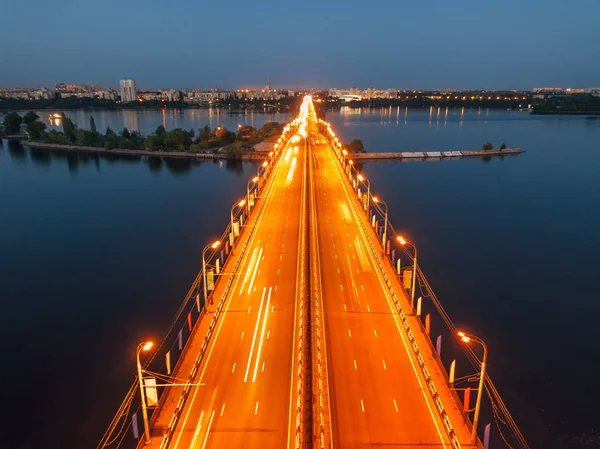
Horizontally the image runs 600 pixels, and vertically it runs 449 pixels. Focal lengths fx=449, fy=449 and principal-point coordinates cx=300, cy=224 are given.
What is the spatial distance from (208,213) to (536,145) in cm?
10647

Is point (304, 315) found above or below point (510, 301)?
above

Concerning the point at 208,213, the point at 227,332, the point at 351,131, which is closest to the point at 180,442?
the point at 227,332

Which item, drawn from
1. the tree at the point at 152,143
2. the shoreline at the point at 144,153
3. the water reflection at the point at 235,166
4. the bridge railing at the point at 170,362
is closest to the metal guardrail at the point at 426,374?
the bridge railing at the point at 170,362

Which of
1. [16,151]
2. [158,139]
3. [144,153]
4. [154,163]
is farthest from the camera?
[16,151]

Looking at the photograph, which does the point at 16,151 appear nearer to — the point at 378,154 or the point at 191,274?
the point at 378,154

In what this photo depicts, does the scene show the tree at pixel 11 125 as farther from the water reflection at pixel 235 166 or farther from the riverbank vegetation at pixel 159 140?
the water reflection at pixel 235 166

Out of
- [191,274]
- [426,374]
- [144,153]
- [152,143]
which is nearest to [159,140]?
[152,143]

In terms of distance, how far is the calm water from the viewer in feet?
84.8

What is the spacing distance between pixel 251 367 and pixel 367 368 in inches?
220

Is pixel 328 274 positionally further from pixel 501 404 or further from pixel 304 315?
pixel 501 404

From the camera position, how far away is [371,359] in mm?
22344

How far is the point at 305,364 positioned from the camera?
2123 cm

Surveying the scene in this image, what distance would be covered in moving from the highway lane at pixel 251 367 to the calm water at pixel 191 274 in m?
7.58

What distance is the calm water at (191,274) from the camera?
2584cm
